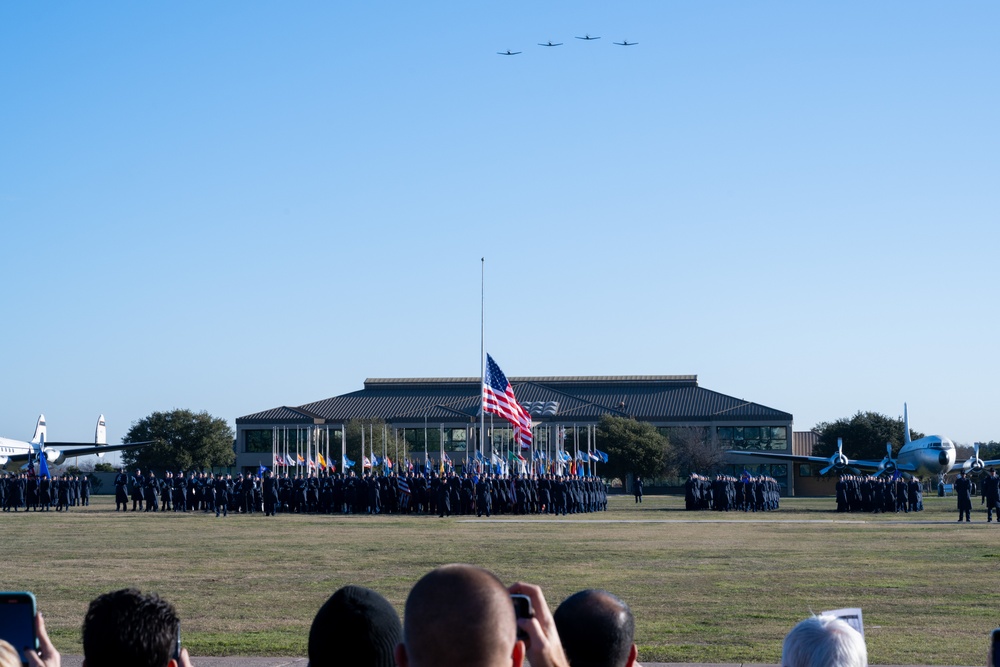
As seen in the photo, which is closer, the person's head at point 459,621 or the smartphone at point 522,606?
the person's head at point 459,621

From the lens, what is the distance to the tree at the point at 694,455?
292 feet

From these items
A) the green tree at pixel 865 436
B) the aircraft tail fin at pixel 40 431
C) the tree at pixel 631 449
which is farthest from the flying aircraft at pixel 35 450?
the green tree at pixel 865 436

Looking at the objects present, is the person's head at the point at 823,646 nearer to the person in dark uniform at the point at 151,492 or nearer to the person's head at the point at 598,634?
the person's head at the point at 598,634

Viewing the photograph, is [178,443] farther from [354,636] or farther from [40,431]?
[354,636]

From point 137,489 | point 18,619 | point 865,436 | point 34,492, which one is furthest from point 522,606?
point 865,436

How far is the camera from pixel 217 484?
148 feet

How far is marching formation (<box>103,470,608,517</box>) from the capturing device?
143 feet

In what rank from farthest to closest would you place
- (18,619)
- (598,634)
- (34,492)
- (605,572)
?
(34,492) → (605,572) → (18,619) → (598,634)

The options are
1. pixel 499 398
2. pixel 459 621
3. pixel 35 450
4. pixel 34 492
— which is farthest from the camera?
pixel 35 450

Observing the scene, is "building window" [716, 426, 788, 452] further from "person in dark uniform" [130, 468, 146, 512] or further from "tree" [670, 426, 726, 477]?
"person in dark uniform" [130, 468, 146, 512]

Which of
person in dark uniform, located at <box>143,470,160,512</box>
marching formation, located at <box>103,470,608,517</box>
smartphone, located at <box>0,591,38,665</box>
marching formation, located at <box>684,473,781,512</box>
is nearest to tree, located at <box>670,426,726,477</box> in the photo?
marching formation, located at <box>684,473,781,512</box>

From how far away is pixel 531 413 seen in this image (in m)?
96.2

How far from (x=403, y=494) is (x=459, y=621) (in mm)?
42481

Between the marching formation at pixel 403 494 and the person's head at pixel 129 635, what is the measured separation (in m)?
38.9
